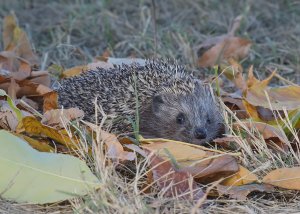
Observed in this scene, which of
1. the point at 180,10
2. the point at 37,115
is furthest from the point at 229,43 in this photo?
the point at 37,115

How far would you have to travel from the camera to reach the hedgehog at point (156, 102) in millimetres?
4777

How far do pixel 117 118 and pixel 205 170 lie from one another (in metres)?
0.99

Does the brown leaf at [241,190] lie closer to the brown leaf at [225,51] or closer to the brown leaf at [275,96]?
the brown leaf at [275,96]

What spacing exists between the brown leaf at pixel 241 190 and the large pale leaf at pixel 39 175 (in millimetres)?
710

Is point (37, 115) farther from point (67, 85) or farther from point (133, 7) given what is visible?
point (133, 7)

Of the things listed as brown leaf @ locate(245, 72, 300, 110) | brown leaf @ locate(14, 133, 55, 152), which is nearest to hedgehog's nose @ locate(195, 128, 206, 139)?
brown leaf @ locate(245, 72, 300, 110)

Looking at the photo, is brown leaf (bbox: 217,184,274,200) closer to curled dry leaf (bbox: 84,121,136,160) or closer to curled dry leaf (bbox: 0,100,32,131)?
curled dry leaf (bbox: 84,121,136,160)

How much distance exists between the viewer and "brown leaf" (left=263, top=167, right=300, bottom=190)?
3997mm

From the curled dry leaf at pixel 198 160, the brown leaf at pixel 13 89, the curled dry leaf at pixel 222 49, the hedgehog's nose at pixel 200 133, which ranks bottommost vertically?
the curled dry leaf at pixel 222 49

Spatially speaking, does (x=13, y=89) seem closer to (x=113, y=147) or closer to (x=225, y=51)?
(x=113, y=147)

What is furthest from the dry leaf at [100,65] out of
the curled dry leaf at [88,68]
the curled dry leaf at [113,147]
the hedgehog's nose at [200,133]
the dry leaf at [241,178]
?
the dry leaf at [241,178]

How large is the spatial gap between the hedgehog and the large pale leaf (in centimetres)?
85

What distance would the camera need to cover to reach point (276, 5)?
830 cm

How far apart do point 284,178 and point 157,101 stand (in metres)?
1.19
